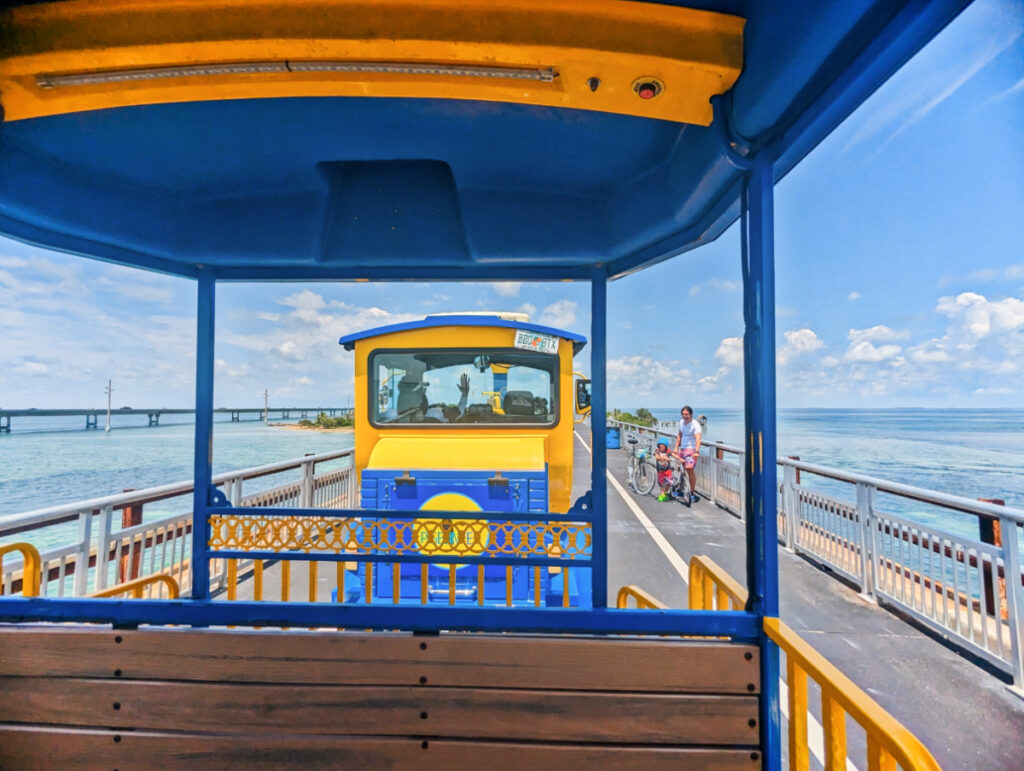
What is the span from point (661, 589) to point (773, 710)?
356 centimetres

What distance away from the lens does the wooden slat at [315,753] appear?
5.69 feet

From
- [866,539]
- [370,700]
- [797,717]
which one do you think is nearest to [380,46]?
[370,700]

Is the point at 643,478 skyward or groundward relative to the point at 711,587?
groundward

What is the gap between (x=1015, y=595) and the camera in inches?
125

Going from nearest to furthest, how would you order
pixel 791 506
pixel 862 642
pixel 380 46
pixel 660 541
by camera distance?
pixel 380 46 → pixel 862 642 → pixel 791 506 → pixel 660 541

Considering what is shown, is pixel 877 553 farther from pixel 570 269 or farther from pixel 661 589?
pixel 570 269

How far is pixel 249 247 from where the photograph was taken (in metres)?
2.91

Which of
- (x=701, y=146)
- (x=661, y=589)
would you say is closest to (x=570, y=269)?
(x=701, y=146)

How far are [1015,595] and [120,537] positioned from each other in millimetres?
6877

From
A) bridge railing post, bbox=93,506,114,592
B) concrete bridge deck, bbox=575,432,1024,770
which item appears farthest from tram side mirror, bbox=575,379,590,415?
bridge railing post, bbox=93,506,114,592

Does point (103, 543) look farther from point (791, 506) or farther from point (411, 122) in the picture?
point (791, 506)

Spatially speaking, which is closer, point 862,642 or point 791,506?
point 862,642

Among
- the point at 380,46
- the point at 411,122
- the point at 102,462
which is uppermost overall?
the point at 411,122

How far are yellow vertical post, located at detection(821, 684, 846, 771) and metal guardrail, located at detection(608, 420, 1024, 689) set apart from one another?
303 cm
